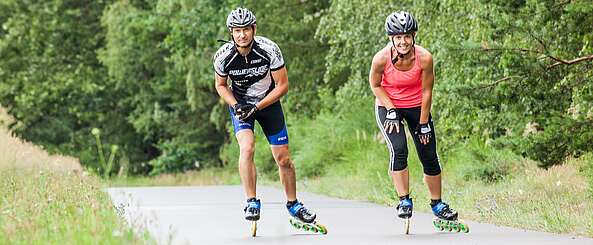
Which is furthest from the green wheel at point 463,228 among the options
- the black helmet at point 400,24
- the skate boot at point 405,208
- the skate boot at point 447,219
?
the black helmet at point 400,24

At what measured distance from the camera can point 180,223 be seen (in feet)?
45.3

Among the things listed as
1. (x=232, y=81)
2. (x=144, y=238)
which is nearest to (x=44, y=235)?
→ (x=144, y=238)

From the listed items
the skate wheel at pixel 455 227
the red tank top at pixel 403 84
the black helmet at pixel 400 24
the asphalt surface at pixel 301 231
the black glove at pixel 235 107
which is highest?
the black helmet at pixel 400 24

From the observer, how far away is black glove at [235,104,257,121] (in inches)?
457

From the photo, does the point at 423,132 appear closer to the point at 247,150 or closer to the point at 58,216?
the point at 247,150

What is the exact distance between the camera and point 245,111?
11.6m

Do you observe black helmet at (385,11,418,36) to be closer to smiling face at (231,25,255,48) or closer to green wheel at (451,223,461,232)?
smiling face at (231,25,255,48)

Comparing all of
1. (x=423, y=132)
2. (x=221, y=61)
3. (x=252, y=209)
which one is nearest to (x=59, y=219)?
(x=252, y=209)

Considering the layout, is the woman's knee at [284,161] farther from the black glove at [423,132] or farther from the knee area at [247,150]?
the black glove at [423,132]

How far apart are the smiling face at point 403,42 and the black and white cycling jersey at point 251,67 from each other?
99 centimetres

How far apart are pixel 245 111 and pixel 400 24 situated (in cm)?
145

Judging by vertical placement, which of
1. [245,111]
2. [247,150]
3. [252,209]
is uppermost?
[245,111]

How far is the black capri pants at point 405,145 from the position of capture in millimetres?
11492

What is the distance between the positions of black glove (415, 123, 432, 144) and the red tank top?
22 cm
